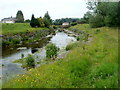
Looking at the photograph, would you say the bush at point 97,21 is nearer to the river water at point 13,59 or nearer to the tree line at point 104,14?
the tree line at point 104,14

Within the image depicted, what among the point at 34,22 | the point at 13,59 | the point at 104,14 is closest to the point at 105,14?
the point at 104,14

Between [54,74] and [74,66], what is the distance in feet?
5.45

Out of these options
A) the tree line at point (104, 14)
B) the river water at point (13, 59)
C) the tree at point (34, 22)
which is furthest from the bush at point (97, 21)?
the tree at point (34, 22)

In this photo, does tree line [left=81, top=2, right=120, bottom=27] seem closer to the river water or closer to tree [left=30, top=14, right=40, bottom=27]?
the river water

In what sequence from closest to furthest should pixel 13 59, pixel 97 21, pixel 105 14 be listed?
pixel 13 59
pixel 105 14
pixel 97 21

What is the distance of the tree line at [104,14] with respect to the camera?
113 feet

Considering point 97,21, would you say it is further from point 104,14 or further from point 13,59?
point 13,59

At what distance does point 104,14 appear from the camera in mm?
57125

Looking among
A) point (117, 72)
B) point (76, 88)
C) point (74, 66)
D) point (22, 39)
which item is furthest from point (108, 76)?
point (22, 39)

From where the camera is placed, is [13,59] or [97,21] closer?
[13,59]

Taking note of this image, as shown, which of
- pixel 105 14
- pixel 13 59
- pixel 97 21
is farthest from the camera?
pixel 97 21

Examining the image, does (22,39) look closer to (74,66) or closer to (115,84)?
(74,66)

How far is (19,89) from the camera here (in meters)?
9.62

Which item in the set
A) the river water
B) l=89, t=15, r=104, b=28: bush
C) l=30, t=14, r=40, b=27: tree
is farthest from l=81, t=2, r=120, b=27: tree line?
l=30, t=14, r=40, b=27: tree
